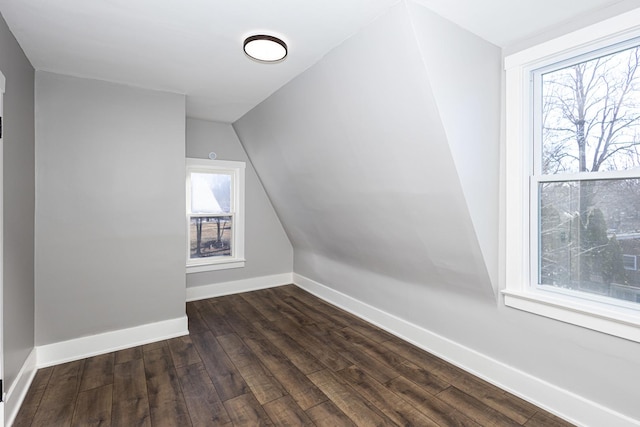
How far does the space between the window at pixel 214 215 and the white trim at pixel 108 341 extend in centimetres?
110

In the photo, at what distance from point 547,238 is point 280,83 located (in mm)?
2406

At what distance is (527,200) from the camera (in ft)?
6.84

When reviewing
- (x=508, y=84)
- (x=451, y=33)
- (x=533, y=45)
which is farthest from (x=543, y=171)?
(x=451, y=33)

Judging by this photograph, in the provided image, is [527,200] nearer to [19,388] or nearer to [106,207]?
[106,207]

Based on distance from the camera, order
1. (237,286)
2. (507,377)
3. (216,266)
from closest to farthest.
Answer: (507,377)
(216,266)
(237,286)

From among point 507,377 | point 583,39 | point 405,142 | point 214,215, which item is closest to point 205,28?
point 405,142

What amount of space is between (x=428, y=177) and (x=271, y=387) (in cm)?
189

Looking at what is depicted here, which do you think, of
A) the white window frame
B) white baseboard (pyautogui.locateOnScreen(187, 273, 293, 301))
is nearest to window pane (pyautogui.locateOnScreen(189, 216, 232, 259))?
white baseboard (pyautogui.locateOnScreen(187, 273, 293, 301))

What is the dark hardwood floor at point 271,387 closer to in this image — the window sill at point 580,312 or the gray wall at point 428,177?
the gray wall at point 428,177

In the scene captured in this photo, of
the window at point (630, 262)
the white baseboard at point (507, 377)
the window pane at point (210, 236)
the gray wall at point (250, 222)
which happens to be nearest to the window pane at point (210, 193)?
the window pane at point (210, 236)

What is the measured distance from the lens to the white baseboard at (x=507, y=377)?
1.83 m

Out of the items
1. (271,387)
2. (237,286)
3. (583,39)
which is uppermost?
(583,39)

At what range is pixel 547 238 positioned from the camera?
2.08 meters

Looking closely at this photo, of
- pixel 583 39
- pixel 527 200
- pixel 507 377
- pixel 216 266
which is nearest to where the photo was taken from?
pixel 583 39
